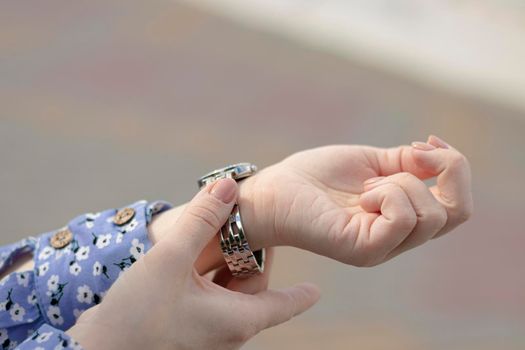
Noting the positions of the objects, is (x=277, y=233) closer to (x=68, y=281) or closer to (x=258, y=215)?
(x=258, y=215)

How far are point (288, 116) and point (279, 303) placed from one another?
99cm

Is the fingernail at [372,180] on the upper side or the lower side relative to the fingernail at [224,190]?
upper

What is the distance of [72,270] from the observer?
67cm

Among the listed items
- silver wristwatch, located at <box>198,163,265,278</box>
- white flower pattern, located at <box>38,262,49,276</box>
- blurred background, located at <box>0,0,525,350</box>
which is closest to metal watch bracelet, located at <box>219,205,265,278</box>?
silver wristwatch, located at <box>198,163,265,278</box>

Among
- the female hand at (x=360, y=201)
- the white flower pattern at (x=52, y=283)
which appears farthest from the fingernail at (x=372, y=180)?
the white flower pattern at (x=52, y=283)

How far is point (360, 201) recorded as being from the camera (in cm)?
62

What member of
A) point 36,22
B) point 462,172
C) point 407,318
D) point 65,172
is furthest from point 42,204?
point 462,172

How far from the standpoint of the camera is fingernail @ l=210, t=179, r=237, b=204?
0.61 meters

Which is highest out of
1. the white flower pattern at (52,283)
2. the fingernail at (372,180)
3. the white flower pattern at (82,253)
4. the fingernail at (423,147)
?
the fingernail at (423,147)

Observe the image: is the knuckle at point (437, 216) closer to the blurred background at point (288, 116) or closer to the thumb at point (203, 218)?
the thumb at point (203, 218)

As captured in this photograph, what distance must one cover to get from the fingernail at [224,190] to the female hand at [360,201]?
38 mm

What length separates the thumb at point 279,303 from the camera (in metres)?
0.60

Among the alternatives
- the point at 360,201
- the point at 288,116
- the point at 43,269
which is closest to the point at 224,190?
the point at 360,201

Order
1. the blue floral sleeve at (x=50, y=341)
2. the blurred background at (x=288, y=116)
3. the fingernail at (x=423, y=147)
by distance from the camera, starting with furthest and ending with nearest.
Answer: the blurred background at (x=288, y=116) < the fingernail at (x=423, y=147) < the blue floral sleeve at (x=50, y=341)
